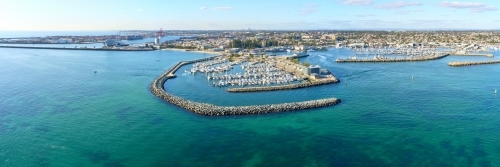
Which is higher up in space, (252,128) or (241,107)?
(241,107)

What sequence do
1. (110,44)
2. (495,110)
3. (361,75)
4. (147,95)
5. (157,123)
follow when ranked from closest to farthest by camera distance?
(157,123), (495,110), (147,95), (361,75), (110,44)

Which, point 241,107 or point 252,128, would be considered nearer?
point 252,128

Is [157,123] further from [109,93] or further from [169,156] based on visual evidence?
[109,93]

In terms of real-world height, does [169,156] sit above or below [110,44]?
below

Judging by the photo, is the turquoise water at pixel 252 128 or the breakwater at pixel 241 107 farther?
the breakwater at pixel 241 107

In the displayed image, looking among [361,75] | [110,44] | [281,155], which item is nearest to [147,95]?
[281,155]

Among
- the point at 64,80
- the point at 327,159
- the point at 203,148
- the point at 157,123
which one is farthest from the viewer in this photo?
the point at 64,80

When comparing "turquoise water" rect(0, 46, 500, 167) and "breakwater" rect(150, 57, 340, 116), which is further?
"breakwater" rect(150, 57, 340, 116)

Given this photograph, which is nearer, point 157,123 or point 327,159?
point 327,159
